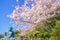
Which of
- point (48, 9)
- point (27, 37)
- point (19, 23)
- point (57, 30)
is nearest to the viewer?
point (57, 30)

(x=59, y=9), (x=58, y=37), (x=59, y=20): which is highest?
(x=59, y=9)

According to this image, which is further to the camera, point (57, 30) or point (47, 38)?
point (47, 38)

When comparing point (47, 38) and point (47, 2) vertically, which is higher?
point (47, 2)

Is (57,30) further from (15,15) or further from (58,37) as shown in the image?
(15,15)

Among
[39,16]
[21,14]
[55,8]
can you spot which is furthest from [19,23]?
[55,8]

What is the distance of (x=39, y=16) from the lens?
33.2 ft

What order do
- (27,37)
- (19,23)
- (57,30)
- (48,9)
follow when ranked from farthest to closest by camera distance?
1. (27,37)
2. (19,23)
3. (48,9)
4. (57,30)

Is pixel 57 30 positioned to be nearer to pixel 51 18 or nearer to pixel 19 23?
pixel 51 18

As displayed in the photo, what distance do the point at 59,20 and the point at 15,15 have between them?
2518mm

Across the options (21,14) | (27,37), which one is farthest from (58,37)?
(27,37)

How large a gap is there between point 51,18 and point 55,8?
55 cm

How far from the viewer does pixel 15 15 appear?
11.0m

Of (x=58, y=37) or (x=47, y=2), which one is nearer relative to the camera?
(x=58, y=37)

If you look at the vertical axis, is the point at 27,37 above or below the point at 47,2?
below
